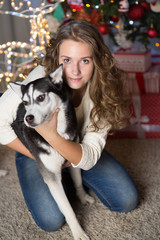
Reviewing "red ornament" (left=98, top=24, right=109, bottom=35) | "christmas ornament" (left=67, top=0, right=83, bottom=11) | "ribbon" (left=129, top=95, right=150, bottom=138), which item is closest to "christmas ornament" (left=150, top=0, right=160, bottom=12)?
"red ornament" (left=98, top=24, right=109, bottom=35)

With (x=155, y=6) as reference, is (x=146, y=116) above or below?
below

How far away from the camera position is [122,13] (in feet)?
8.07

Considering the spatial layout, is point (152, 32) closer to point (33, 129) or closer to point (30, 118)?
point (33, 129)

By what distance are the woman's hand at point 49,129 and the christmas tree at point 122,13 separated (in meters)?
1.37

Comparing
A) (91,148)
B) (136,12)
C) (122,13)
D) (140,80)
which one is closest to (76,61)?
(91,148)

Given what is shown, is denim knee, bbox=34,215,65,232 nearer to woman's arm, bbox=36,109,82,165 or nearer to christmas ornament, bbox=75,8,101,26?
woman's arm, bbox=36,109,82,165

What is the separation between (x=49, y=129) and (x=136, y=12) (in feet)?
4.95

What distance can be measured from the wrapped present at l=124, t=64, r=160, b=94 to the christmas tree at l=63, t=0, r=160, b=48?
30 cm

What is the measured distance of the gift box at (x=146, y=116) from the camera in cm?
231

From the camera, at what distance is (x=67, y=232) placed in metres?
1.45

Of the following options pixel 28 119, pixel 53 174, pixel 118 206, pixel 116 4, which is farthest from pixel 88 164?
pixel 116 4

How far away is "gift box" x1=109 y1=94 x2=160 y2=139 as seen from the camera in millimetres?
2309

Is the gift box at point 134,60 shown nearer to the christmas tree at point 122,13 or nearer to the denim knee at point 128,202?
the christmas tree at point 122,13

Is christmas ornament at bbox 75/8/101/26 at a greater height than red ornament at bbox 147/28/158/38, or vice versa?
christmas ornament at bbox 75/8/101/26
